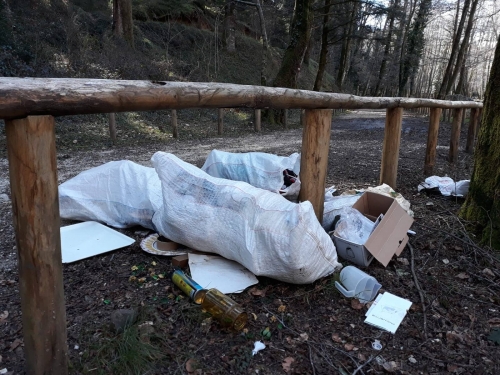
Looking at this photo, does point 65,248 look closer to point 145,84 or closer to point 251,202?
point 251,202

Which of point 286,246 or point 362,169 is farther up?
point 286,246

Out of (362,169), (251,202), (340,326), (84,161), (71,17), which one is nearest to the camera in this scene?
(340,326)

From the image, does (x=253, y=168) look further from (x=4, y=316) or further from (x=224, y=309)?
(x=4, y=316)

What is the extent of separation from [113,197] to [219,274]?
1.35 m

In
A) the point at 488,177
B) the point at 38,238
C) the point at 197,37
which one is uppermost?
the point at 197,37

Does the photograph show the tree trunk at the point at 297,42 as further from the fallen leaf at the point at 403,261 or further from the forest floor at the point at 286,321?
the fallen leaf at the point at 403,261

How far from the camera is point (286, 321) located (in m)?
2.07

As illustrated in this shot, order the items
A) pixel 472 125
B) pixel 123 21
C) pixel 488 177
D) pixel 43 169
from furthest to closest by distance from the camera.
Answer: pixel 123 21 → pixel 472 125 → pixel 488 177 → pixel 43 169

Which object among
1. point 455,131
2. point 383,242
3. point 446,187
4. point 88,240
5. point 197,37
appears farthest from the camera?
point 197,37

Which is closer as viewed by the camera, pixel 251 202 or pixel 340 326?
pixel 340 326

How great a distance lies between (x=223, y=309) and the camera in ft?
6.48

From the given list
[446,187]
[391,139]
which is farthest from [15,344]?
[446,187]

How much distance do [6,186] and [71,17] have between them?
10782mm

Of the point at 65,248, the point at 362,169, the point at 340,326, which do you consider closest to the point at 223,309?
the point at 340,326
